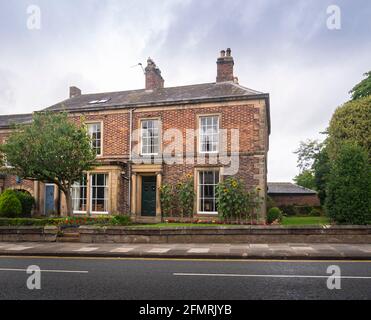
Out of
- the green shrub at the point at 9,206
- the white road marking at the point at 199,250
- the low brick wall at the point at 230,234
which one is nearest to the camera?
the white road marking at the point at 199,250

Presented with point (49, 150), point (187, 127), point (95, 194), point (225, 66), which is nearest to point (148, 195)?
point (95, 194)

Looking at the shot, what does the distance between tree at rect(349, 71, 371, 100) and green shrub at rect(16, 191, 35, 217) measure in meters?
25.9

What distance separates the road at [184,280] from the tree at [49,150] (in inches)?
235

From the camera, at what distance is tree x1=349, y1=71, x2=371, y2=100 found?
2800 centimetres

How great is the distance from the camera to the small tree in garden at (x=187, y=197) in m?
19.1

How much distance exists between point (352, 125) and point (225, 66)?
338 inches

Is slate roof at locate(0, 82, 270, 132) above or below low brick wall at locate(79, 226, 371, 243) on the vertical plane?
above

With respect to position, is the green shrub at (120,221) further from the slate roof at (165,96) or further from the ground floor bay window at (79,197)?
the slate roof at (165,96)

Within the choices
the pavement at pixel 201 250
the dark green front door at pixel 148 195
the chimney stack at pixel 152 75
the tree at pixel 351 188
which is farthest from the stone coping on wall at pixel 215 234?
the chimney stack at pixel 152 75

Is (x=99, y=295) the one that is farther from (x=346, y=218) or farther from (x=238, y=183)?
(x=238, y=183)

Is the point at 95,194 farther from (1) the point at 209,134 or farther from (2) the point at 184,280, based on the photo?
(2) the point at 184,280

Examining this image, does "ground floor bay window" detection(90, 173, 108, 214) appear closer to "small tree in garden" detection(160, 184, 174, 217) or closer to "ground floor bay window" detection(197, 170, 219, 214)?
"small tree in garden" detection(160, 184, 174, 217)

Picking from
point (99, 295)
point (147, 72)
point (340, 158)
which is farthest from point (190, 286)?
point (147, 72)

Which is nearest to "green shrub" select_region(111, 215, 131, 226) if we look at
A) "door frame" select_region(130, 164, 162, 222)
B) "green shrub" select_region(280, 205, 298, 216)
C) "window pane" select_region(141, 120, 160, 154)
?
"door frame" select_region(130, 164, 162, 222)
